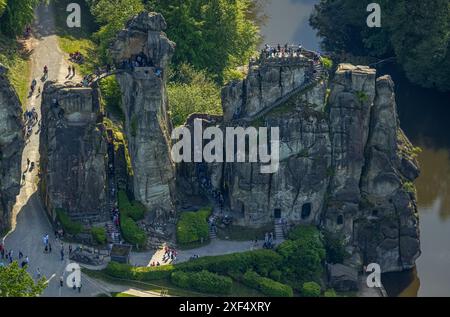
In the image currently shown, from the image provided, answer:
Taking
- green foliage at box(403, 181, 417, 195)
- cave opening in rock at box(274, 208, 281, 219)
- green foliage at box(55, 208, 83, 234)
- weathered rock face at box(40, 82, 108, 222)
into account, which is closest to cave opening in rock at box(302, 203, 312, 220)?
cave opening in rock at box(274, 208, 281, 219)

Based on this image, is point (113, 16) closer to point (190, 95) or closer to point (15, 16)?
point (15, 16)

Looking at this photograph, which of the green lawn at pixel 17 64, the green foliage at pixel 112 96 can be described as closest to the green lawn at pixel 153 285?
the green foliage at pixel 112 96

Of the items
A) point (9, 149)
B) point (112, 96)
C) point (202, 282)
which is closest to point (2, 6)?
point (112, 96)

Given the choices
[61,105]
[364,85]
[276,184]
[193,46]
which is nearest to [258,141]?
[276,184]

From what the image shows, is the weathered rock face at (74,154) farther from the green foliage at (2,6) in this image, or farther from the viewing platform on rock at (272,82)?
the green foliage at (2,6)

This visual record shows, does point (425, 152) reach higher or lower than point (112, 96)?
lower
